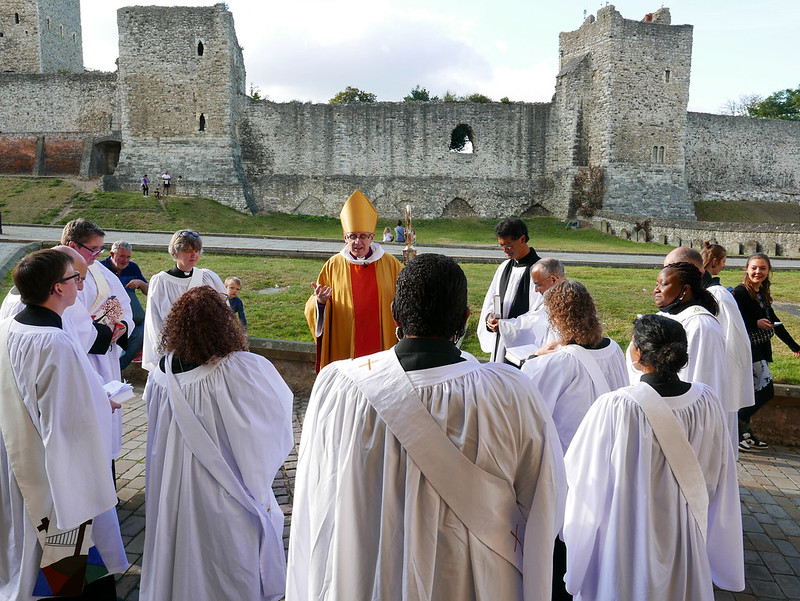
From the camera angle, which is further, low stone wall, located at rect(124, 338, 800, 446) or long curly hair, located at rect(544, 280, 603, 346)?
low stone wall, located at rect(124, 338, 800, 446)

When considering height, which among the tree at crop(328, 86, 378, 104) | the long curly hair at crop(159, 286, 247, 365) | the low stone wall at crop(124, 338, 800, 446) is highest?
the tree at crop(328, 86, 378, 104)

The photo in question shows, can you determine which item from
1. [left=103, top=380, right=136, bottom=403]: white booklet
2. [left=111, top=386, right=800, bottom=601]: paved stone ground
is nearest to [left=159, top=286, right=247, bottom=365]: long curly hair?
[left=103, top=380, right=136, bottom=403]: white booklet

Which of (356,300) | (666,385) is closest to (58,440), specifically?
(356,300)

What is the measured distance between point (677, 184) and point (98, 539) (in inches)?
1209

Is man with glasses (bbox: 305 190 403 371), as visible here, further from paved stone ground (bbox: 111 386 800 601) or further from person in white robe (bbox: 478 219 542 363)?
paved stone ground (bbox: 111 386 800 601)

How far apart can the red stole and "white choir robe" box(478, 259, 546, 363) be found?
3.28 feet

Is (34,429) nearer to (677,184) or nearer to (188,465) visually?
(188,465)

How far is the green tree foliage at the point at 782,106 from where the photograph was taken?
1965 inches

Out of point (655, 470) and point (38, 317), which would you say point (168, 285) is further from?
point (655, 470)

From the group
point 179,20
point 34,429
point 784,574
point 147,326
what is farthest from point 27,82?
point 784,574

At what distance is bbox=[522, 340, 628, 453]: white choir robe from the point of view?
3109mm

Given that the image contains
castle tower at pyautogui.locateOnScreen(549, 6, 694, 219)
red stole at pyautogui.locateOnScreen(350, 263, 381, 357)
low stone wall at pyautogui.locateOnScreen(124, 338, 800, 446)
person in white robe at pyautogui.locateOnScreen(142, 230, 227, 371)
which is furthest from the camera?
castle tower at pyautogui.locateOnScreen(549, 6, 694, 219)

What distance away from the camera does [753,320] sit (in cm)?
494

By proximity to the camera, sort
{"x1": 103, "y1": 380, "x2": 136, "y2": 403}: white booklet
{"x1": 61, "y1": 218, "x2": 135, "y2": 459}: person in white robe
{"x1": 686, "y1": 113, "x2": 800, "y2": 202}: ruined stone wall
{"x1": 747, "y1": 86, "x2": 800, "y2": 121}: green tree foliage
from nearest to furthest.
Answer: {"x1": 103, "y1": 380, "x2": 136, "y2": 403}: white booklet → {"x1": 61, "y1": 218, "x2": 135, "y2": 459}: person in white robe → {"x1": 686, "y1": 113, "x2": 800, "y2": 202}: ruined stone wall → {"x1": 747, "y1": 86, "x2": 800, "y2": 121}: green tree foliage
